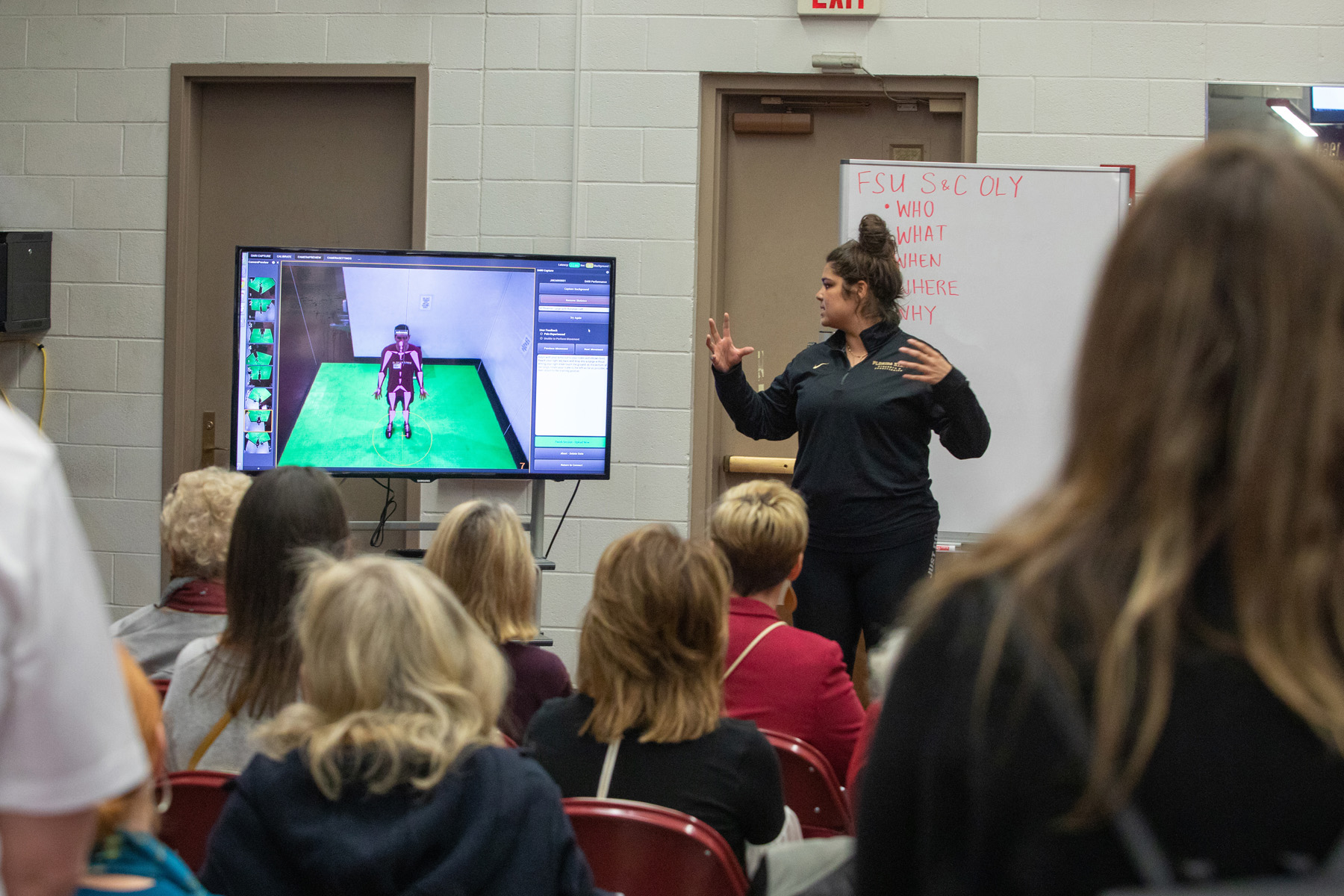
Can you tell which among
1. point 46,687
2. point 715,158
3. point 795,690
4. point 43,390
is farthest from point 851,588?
point 43,390

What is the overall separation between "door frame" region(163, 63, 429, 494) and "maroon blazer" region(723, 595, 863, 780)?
2.52m

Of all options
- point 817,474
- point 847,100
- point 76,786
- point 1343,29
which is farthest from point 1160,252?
point 1343,29

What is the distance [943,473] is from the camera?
12.2 ft

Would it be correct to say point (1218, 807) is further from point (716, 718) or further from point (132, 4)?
point (132, 4)

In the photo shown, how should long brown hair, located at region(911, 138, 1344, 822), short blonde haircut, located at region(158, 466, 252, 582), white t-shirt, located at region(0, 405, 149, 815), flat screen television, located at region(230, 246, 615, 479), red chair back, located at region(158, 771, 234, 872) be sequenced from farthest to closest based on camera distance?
flat screen television, located at region(230, 246, 615, 479) → short blonde haircut, located at region(158, 466, 252, 582) → red chair back, located at region(158, 771, 234, 872) → white t-shirt, located at region(0, 405, 149, 815) → long brown hair, located at region(911, 138, 1344, 822)

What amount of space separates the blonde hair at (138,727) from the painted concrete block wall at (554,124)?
3.04 m

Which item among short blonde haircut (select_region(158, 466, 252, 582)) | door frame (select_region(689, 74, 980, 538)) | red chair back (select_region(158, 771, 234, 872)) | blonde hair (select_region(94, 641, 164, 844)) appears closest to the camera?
blonde hair (select_region(94, 641, 164, 844))

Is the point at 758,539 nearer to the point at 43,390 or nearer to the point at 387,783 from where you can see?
the point at 387,783

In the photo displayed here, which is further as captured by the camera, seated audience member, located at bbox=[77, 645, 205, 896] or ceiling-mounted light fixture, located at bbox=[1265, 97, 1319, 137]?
ceiling-mounted light fixture, located at bbox=[1265, 97, 1319, 137]

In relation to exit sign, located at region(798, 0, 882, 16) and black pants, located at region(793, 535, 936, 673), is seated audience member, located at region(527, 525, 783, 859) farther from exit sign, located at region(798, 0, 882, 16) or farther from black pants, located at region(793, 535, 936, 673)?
exit sign, located at region(798, 0, 882, 16)

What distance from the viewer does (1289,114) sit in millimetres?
3869

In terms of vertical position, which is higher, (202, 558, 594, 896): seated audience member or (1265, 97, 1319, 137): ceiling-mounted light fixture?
(1265, 97, 1319, 137): ceiling-mounted light fixture

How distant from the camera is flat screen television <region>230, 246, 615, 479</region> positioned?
11.0 ft

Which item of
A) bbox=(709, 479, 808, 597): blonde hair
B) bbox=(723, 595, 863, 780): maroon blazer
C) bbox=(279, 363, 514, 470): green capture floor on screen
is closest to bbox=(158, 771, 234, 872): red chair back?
bbox=(723, 595, 863, 780): maroon blazer
